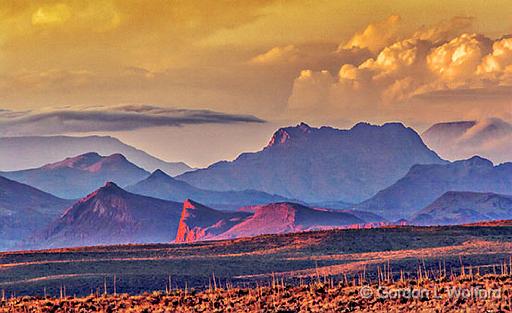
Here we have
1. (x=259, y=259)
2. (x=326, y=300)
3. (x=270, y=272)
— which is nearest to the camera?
(x=326, y=300)

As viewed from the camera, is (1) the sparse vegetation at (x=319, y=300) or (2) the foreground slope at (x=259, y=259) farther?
(2) the foreground slope at (x=259, y=259)

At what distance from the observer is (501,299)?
1469 inches

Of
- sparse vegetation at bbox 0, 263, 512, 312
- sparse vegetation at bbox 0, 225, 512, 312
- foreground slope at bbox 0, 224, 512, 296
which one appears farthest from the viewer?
foreground slope at bbox 0, 224, 512, 296

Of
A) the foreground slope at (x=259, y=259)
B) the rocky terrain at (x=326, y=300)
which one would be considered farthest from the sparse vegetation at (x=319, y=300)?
the foreground slope at (x=259, y=259)

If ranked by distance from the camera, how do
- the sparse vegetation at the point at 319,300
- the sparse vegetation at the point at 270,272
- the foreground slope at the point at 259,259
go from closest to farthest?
the sparse vegetation at the point at 319,300 < the sparse vegetation at the point at 270,272 < the foreground slope at the point at 259,259

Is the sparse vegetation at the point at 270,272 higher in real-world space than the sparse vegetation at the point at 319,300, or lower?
higher

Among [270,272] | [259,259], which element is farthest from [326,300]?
[259,259]

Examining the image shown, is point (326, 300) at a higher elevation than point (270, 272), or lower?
lower

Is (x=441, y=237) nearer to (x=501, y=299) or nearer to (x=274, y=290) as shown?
(x=274, y=290)

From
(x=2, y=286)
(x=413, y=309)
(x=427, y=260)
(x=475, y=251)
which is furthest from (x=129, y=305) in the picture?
(x=475, y=251)

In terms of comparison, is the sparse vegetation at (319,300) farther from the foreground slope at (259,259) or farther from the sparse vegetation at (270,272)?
the foreground slope at (259,259)

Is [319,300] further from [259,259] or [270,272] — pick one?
[259,259]

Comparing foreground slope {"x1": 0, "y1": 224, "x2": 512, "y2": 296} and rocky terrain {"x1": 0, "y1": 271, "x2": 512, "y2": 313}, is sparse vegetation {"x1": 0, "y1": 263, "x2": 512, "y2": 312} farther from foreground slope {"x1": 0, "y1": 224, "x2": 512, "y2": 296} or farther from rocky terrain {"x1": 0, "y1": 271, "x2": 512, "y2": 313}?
foreground slope {"x1": 0, "y1": 224, "x2": 512, "y2": 296}

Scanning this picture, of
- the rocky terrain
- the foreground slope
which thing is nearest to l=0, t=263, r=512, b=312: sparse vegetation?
the rocky terrain
